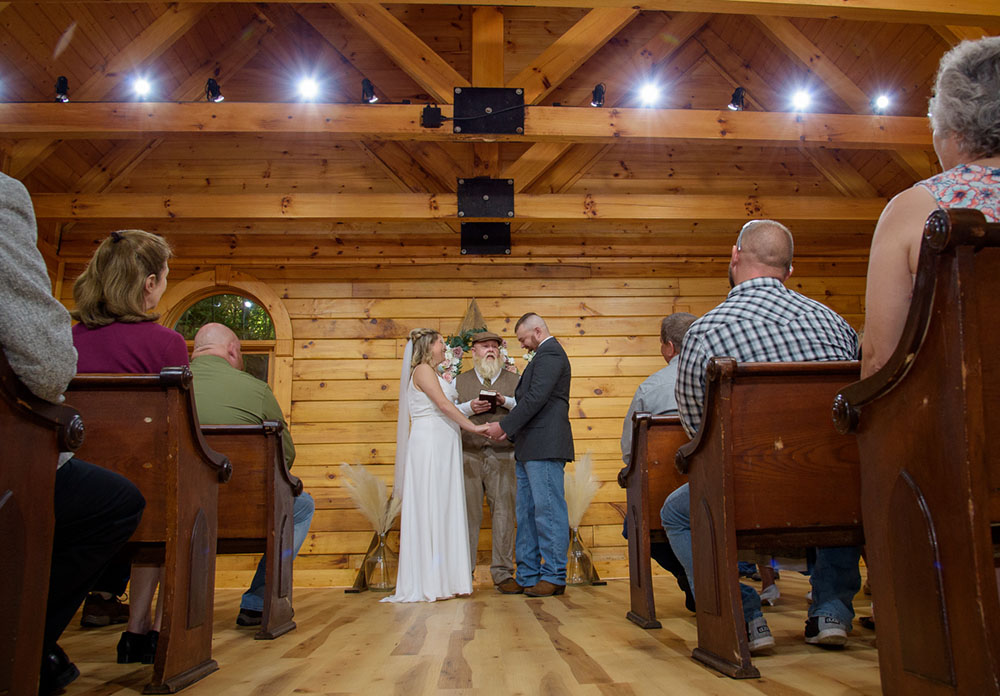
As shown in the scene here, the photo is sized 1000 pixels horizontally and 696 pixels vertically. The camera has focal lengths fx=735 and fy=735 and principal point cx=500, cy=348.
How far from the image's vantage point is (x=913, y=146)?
4.71 meters

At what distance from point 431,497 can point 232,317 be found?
2.94m

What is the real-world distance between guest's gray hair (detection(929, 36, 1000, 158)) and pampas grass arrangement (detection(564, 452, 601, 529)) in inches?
159

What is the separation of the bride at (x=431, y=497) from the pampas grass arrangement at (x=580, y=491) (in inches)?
→ 42.3

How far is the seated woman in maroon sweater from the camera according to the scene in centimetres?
215

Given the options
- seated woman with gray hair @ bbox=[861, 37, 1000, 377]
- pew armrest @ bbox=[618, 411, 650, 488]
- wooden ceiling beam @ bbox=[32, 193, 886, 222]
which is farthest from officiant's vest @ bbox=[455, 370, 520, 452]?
seated woman with gray hair @ bbox=[861, 37, 1000, 377]

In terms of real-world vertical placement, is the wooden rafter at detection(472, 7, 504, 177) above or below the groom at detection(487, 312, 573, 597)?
above

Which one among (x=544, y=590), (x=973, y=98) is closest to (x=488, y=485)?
(x=544, y=590)

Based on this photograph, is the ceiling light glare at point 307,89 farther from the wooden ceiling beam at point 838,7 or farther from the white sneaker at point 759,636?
the white sneaker at point 759,636

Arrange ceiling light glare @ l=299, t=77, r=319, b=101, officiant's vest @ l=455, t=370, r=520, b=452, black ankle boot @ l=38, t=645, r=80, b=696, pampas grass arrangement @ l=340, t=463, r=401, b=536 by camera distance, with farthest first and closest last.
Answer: officiant's vest @ l=455, t=370, r=520, b=452
pampas grass arrangement @ l=340, t=463, r=401, b=536
ceiling light glare @ l=299, t=77, r=319, b=101
black ankle boot @ l=38, t=645, r=80, b=696

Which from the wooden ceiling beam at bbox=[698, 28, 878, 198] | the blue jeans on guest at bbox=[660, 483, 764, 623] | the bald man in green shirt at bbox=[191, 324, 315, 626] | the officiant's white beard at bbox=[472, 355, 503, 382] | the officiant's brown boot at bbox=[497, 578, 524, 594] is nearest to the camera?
the blue jeans on guest at bbox=[660, 483, 764, 623]

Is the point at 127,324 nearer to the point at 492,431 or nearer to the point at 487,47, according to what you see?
the point at 492,431

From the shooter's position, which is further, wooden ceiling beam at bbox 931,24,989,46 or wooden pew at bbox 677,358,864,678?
wooden ceiling beam at bbox 931,24,989,46

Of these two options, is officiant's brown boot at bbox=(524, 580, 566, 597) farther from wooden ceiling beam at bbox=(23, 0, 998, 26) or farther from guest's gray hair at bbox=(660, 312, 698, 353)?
wooden ceiling beam at bbox=(23, 0, 998, 26)

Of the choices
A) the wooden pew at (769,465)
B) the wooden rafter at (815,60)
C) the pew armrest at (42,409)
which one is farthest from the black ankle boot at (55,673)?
the wooden rafter at (815,60)
